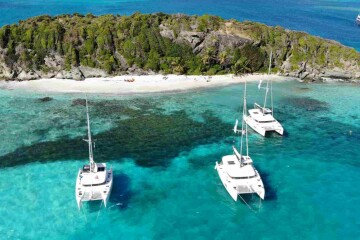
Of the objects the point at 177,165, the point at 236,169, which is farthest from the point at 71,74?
the point at 236,169

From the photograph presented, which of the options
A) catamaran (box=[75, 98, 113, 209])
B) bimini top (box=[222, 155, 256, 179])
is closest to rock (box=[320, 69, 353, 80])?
bimini top (box=[222, 155, 256, 179])

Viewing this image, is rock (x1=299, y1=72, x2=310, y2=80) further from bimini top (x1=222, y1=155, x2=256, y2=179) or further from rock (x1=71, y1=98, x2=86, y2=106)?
bimini top (x1=222, y1=155, x2=256, y2=179)

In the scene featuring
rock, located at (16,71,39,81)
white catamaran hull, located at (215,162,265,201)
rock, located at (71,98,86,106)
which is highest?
rock, located at (16,71,39,81)

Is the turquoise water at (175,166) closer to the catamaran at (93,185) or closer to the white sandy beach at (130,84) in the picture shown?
the catamaran at (93,185)

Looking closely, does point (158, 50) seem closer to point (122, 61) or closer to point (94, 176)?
point (122, 61)

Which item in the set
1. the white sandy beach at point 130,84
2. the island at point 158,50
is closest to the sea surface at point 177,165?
the white sandy beach at point 130,84

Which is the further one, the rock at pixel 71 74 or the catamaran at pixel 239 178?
the rock at pixel 71 74
